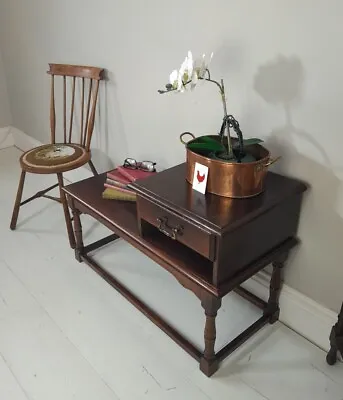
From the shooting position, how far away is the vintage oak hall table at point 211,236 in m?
1.13

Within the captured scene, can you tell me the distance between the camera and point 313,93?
1.19m

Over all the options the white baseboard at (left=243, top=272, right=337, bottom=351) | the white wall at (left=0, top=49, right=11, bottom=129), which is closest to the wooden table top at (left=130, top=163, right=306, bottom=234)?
the white baseboard at (left=243, top=272, right=337, bottom=351)

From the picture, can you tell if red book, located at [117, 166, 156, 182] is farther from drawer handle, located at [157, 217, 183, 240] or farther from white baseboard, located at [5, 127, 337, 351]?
white baseboard, located at [5, 127, 337, 351]

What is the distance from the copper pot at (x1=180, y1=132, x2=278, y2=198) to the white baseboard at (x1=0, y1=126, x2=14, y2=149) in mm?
2480

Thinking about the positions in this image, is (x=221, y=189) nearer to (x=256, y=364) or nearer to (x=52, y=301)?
(x=256, y=364)

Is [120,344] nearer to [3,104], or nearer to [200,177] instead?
[200,177]

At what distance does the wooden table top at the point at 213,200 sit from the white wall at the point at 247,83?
0.36 ft

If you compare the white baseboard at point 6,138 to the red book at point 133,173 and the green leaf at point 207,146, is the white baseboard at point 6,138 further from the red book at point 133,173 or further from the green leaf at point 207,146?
the green leaf at point 207,146

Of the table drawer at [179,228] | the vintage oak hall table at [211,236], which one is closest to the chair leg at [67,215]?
the vintage oak hall table at [211,236]

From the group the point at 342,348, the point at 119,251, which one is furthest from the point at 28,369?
the point at 342,348

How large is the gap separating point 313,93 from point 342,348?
2.74ft

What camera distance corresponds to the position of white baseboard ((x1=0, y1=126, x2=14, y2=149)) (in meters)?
3.22

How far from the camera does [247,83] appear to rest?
1370 millimetres

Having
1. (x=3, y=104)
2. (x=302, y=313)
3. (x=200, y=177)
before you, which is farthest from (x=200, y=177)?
(x=3, y=104)
